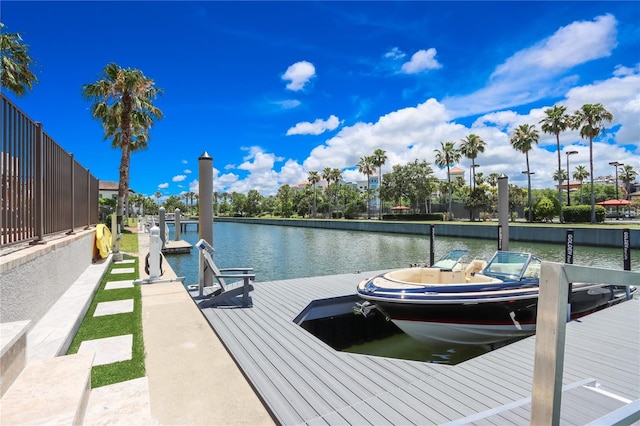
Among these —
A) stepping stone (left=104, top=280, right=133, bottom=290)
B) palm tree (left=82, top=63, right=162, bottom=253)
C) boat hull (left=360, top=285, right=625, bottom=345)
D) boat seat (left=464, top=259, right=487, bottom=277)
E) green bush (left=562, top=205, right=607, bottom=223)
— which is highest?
palm tree (left=82, top=63, right=162, bottom=253)

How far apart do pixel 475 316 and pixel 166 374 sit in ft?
16.0

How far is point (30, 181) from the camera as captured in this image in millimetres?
4324

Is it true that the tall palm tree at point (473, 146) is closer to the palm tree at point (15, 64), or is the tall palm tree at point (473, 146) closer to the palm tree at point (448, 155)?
the palm tree at point (448, 155)

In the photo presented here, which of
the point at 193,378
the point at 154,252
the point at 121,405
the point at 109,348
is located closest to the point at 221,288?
the point at 154,252

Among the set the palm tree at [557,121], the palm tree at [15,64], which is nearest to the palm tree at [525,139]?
the palm tree at [557,121]

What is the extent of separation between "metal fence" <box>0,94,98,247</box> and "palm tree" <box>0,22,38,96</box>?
1061 cm

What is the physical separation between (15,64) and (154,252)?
13.4 m

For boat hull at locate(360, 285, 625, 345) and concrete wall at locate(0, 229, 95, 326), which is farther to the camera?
boat hull at locate(360, 285, 625, 345)

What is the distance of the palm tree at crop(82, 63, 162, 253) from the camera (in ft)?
57.9

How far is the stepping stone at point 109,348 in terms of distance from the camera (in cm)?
367

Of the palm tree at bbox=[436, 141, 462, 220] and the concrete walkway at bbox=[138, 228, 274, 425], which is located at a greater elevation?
the palm tree at bbox=[436, 141, 462, 220]

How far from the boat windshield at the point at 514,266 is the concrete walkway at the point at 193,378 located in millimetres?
5325

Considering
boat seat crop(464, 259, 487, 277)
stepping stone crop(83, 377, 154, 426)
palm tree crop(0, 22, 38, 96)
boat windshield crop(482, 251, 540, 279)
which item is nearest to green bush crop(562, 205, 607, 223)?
boat seat crop(464, 259, 487, 277)

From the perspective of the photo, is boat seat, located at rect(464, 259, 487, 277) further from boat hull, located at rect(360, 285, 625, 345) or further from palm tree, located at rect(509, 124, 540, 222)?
palm tree, located at rect(509, 124, 540, 222)
